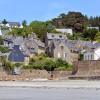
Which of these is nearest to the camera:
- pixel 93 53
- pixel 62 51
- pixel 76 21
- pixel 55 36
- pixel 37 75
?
pixel 37 75

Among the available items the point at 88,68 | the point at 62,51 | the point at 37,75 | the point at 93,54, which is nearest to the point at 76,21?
the point at 62,51

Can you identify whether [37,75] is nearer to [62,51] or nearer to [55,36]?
[62,51]

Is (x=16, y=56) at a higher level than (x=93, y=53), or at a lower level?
lower

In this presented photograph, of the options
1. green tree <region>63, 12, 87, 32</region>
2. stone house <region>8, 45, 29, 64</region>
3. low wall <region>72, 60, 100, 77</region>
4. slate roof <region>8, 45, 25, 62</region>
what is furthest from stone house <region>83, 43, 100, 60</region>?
green tree <region>63, 12, 87, 32</region>

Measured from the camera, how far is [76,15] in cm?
13025

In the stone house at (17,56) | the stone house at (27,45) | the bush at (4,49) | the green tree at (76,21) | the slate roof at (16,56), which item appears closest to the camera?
the stone house at (17,56)

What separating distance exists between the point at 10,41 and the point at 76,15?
35469 mm

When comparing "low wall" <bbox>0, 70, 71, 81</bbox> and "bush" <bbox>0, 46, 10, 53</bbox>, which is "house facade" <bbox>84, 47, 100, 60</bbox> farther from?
"low wall" <bbox>0, 70, 71, 81</bbox>

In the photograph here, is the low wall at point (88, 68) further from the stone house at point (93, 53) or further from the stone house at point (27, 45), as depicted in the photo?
the stone house at point (27, 45)

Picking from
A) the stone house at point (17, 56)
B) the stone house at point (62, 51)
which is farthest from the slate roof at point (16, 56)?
the stone house at point (62, 51)

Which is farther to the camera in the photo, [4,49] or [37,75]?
[4,49]

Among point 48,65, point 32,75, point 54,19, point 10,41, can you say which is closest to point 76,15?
point 54,19

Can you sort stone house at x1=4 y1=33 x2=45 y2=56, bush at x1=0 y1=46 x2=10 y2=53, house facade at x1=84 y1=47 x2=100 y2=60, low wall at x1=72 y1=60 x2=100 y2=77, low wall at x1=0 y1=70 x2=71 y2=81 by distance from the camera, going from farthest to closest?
bush at x1=0 y1=46 x2=10 y2=53, stone house at x1=4 y1=33 x2=45 y2=56, house facade at x1=84 y1=47 x2=100 y2=60, low wall at x1=0 y1=70 x2=71 y2=81, low wall at x1=72 y1=60 x2=100 y2=77

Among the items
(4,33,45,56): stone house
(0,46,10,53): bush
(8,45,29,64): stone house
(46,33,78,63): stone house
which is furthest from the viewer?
(0,46,10,53): bush
